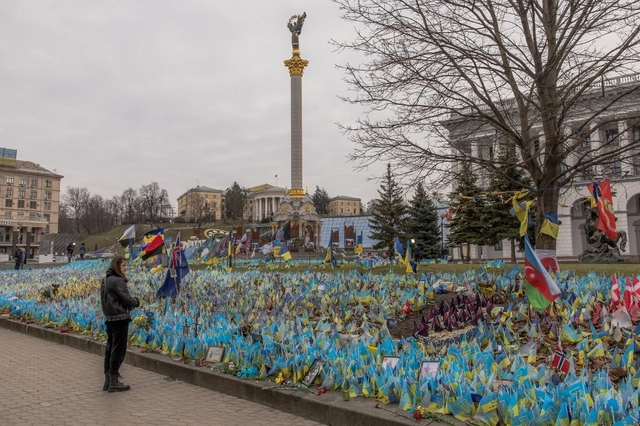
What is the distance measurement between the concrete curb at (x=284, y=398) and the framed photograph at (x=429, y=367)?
0.56 meters

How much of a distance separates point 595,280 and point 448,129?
443cm

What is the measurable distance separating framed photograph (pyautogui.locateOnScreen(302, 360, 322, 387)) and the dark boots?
2.55 m

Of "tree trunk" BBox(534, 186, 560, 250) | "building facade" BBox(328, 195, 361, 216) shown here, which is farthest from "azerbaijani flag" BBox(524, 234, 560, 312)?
"building facade" BBox(328, 195, 361, 216)

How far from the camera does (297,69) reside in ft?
211

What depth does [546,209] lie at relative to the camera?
35.1ft

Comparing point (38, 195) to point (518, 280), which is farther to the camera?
point (38, 195)

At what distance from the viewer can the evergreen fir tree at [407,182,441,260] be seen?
49188mm

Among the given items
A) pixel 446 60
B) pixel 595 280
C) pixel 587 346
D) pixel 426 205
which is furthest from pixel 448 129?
pixel 426 205

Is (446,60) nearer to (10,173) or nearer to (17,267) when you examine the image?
(17,267)

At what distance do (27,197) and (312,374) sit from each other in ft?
383

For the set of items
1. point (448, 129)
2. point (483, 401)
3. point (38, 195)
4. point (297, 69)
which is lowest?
point (483, 401)

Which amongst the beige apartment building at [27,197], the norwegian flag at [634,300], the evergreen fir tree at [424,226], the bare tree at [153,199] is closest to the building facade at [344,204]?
the bare tree at [153,199]

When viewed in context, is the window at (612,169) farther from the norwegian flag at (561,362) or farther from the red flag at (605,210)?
the norwegian flag at (561,362)

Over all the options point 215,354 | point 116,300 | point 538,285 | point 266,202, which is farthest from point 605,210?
point 266,202
